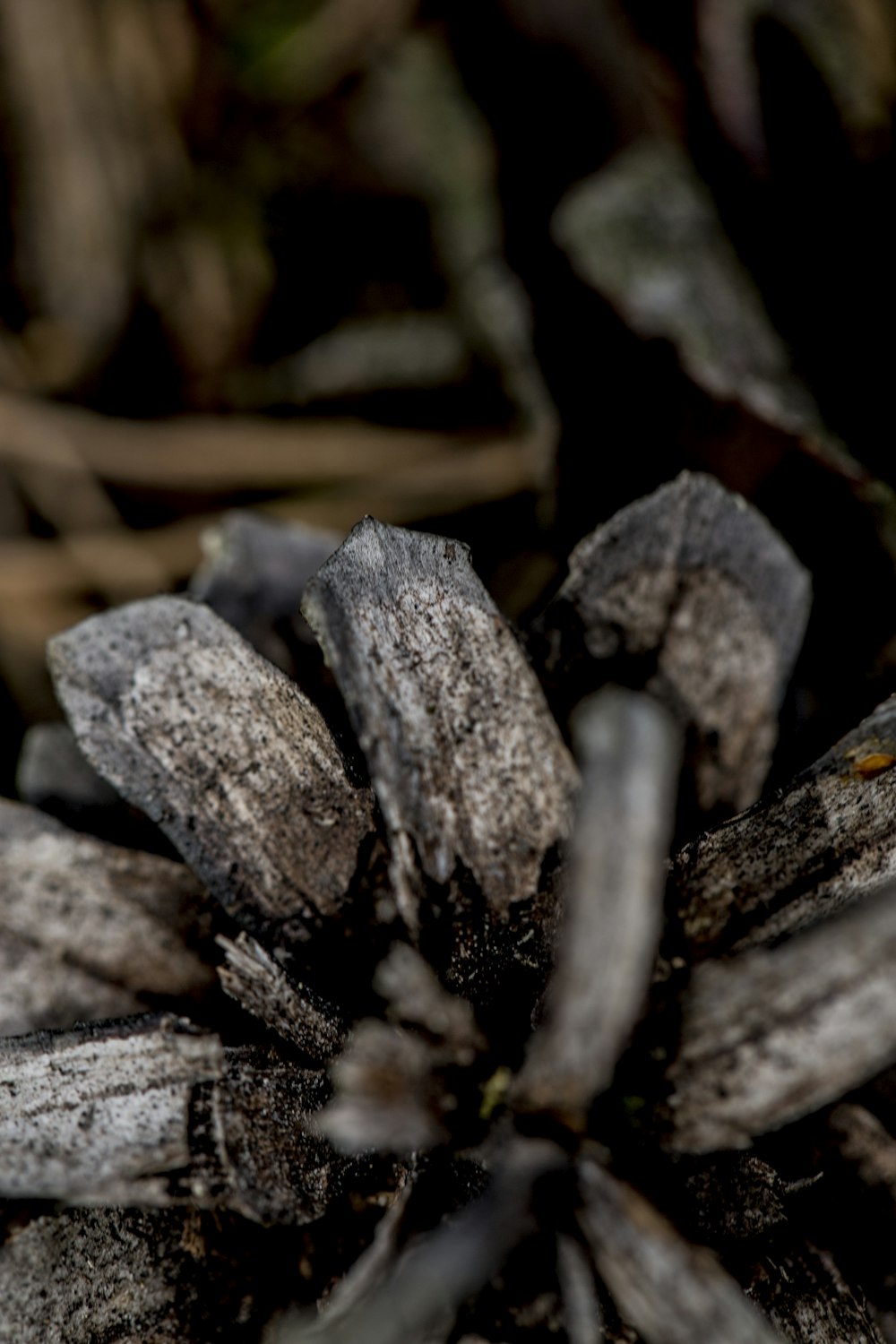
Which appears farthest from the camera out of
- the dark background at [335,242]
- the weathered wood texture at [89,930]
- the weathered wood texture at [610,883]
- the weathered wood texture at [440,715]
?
the dark background at [335,242]

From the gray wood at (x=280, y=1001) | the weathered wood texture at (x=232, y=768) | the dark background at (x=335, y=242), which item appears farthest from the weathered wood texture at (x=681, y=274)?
the gray wood at (x=280, y=1001)

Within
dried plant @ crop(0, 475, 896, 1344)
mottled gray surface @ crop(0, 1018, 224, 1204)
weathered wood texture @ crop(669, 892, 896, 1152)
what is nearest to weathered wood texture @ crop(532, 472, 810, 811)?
dried plant @ crop(0, 475, 896, 1344)

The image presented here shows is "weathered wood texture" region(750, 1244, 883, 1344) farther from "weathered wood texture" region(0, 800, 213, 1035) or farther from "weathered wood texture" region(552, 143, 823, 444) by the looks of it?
"weathered wood texture" region(552, 143, 823, 444)

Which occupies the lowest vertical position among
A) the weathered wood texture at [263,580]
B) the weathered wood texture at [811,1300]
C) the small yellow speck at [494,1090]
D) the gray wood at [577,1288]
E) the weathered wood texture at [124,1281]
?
the weathered wood texture at [811,1300]

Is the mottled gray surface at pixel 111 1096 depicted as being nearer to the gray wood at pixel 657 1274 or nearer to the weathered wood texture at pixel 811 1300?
the gray wood at pixel 657 1274

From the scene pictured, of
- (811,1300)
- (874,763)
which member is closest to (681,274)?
(874,763)

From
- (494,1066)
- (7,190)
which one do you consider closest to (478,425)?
(7,190)
